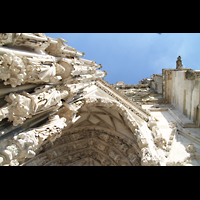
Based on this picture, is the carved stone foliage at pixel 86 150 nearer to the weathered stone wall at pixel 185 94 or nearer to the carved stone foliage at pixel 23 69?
the weathered stone wall at pixel 185 94

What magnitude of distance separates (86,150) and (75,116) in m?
3.81

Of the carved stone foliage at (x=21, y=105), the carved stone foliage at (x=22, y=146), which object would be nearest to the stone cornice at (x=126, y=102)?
the carved stone foliage at (x=22, y=146)

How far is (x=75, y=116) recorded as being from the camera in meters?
8.31

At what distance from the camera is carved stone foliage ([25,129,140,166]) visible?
29.8 feet

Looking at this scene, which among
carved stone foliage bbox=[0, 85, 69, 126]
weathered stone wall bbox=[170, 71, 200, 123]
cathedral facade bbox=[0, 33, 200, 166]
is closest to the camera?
carved stone foliage bbox=[0, 85, 69, 126]

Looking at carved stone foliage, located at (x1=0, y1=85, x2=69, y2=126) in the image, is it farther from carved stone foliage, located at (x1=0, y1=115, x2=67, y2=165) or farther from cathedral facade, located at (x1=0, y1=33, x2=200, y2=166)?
carved stone foliage, located at (x1=0, y1=115, x2=67, y2=165)

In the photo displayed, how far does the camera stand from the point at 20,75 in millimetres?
3766

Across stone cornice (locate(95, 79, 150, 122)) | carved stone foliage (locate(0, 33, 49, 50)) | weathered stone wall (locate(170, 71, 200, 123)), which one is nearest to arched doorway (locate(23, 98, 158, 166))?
stone cornice (locate(95, 79, 150, 122))

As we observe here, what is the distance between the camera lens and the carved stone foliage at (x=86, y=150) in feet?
29.8
